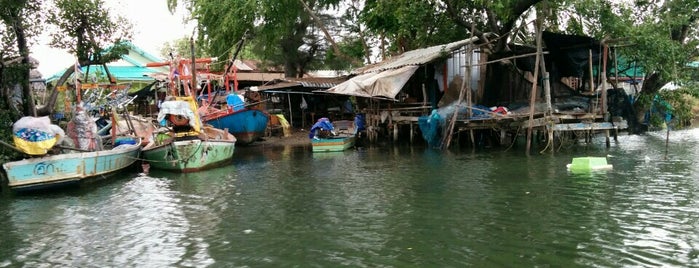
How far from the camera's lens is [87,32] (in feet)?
46.6

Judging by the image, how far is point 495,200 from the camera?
9.11 meters

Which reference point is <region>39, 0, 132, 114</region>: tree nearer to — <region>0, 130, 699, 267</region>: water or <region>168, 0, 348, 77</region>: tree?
<region>0, 130, 699, 267</region>: water

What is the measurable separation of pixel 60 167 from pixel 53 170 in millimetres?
147

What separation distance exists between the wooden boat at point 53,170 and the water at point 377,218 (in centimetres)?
33

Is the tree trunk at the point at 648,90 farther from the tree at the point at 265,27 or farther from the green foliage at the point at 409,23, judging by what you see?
the tree at the point at 265,27

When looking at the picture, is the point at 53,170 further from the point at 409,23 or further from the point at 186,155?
the point at 409,23

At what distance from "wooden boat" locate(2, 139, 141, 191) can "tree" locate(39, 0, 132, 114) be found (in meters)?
3.26

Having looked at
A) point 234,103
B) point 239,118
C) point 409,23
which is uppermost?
point 409,23

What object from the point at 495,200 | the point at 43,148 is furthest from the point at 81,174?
the point at 495,200

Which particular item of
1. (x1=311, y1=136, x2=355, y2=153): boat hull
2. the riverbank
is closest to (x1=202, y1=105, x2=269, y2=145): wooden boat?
the riverbank

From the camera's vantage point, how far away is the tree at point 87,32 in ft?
45.0

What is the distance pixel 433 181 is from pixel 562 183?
8.53ft

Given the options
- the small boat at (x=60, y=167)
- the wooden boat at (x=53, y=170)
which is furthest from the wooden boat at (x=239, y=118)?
the wooden boat at (x=53, y=170)

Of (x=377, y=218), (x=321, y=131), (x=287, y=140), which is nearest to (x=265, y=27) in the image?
(x=287, y=140)
